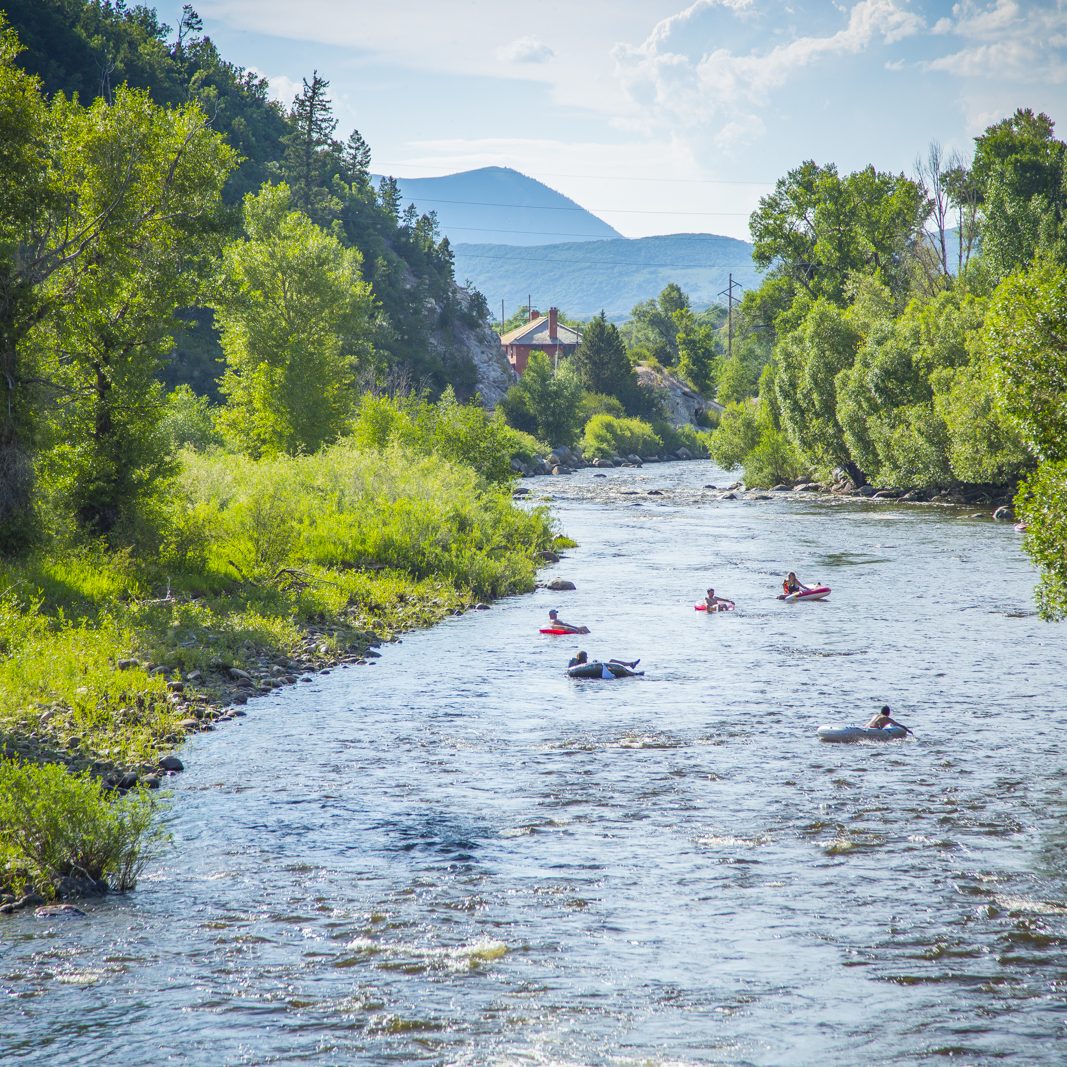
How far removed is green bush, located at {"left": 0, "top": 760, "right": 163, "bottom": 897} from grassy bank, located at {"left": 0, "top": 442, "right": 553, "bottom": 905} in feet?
0.07

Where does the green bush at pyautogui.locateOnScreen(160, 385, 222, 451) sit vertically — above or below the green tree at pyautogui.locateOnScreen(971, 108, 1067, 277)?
below

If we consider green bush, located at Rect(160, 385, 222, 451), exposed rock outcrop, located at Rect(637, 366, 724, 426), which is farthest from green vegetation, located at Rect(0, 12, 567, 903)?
exposed rock outcrop, located at Rect(637, 366, 724, 426)

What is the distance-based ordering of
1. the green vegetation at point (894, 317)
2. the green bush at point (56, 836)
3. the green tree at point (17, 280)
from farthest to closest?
the green vegetation at point (894, 317), the green tree at point (17, 280), the green bush at point (56, 836)

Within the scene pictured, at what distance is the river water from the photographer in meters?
9.37

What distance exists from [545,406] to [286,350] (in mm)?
57079

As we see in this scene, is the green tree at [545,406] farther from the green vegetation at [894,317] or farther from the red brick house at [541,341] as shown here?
the red brick house at [541,341]

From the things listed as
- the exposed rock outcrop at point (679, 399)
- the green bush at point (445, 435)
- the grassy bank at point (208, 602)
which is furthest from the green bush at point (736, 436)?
the exposed rock outcrop at point (679, 399)

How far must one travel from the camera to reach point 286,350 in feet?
169

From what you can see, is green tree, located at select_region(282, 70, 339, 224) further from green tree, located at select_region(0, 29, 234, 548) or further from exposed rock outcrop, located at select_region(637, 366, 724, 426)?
green tree, located at select_region(0, 29, 234, 548)

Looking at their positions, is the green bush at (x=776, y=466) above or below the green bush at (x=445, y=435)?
below

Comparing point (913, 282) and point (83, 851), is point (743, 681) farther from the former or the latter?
point (913, 282)

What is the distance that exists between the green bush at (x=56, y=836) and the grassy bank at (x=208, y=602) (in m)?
0.02

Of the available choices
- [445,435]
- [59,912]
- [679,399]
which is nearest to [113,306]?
[59,912]

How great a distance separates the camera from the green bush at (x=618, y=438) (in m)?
110
